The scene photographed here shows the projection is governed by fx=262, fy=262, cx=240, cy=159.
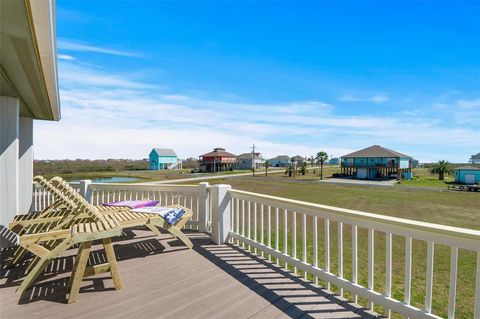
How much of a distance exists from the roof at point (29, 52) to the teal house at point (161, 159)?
194 ft

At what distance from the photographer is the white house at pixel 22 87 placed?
71.2 inches

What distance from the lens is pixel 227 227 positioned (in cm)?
412

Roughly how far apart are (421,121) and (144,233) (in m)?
78.7

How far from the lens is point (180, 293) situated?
2.52 m

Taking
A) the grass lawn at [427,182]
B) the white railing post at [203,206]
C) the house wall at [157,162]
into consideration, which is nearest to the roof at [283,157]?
the house wall at [157,162]

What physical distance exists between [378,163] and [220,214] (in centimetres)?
4719

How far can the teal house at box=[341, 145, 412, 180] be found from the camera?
4375 centimetres

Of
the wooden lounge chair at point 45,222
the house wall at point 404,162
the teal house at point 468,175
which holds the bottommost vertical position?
the teal house at point 468,175

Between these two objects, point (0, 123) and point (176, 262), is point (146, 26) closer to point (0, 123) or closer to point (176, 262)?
point (0, 123)

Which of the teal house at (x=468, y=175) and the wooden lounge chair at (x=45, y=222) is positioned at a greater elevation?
the wooden lounge chair at (x=45, y=222)

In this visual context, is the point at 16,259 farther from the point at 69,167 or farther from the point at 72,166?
the point at 72,166

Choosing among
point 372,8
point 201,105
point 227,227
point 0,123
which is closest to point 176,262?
point 227,227

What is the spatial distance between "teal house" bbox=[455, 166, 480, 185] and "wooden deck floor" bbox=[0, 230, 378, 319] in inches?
1854

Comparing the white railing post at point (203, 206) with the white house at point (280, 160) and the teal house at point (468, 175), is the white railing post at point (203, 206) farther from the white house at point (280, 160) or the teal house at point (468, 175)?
the white house at point (280, 160)
